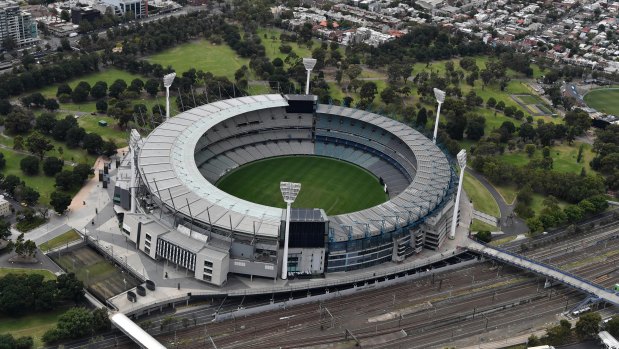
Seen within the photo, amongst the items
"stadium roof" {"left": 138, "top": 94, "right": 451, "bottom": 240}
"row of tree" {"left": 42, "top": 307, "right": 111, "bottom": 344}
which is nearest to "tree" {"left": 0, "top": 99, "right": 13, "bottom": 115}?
"stadium roof" {"left": 138, "top": 94, "right": 451, "bottom": 240}

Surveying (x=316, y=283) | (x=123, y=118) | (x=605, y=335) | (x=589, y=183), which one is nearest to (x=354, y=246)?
(x=316, y=283)

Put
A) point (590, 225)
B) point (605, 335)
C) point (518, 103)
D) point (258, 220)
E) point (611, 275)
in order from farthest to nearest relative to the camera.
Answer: point (518, 103) < point (590, 225) < point (611, 275) < point (258, 220) < point (605, 335)

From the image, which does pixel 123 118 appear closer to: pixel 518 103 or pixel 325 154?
pixel 325 154

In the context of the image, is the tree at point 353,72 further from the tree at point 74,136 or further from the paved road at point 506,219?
the tree at point 74,136

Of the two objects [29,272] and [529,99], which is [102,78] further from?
[529,99]

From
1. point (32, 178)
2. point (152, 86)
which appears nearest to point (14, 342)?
point (32, 178)

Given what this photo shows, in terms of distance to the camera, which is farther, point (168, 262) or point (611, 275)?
point (611, 275)

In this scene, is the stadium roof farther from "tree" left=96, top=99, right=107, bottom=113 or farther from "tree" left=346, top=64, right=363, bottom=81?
"tree" left=346, top=64, right=363, bottom=81
